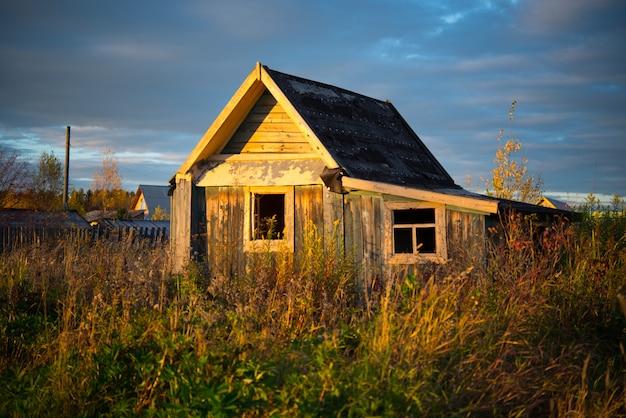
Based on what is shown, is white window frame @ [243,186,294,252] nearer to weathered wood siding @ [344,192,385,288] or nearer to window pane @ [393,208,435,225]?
weathered wood siding @ [344,192,385,288]

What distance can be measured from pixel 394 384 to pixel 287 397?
2.68 ft

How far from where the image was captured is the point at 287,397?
16.2ft

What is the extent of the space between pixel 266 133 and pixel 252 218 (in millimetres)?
1760

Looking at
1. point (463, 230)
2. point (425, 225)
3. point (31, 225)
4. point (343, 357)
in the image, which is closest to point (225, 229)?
point (425, 225)

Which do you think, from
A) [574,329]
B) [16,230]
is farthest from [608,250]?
[16,230]

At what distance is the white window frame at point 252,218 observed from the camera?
41.4 ft

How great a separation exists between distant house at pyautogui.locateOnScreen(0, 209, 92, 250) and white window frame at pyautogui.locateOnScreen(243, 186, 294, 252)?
340 inches

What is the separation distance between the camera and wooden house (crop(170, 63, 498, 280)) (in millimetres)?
11836

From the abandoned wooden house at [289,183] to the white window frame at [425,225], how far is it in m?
0.02

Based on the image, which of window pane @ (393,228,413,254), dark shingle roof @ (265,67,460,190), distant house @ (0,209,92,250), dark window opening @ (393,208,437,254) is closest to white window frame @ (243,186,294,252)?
dark shingle roof @ (265,67,460,190)

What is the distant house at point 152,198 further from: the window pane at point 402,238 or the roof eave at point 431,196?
the roof eave at point 431,196

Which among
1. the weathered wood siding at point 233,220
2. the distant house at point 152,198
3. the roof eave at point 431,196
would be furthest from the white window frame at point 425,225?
the distant house at point 152,198

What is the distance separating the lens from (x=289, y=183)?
1264cm

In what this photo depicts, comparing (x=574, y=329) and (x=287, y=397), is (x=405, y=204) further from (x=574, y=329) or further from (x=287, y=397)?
(x=287, y=397)
